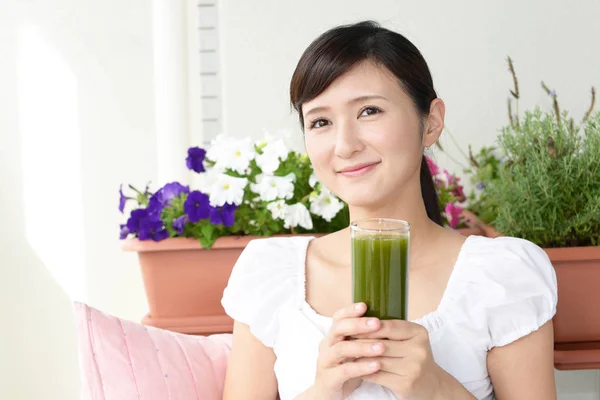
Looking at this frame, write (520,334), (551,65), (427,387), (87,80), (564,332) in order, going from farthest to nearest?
1. (87,80)
2. (551,65)
3. (564,332)
4. (520,334)
5. (427,387)

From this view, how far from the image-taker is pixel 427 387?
1468mm

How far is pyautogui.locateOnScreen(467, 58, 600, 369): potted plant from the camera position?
6.48 ft

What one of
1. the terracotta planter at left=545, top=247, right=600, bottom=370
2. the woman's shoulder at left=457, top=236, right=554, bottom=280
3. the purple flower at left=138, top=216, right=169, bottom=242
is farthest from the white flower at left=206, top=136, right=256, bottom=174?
the terracotta planter at left=545, top=247, right=600, bottom=370

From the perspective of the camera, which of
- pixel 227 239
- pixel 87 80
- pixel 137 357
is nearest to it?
pixel 137 357

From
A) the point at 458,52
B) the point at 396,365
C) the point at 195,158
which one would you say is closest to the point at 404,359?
the point at 396,365

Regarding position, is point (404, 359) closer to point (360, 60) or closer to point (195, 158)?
point (360, 60)

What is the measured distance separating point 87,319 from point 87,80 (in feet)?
4.81

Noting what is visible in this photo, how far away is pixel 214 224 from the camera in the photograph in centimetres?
Answer: 218

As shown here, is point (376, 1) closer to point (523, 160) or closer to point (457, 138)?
point (457, 138)

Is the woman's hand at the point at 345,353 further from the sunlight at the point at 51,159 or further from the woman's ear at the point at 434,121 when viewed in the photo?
the sunlight at the point at 51,159

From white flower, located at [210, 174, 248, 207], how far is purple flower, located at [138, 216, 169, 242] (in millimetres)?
159

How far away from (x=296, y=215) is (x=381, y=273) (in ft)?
3.12

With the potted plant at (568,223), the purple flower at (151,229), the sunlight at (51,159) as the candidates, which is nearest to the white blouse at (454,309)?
the potted plant at (568,223)

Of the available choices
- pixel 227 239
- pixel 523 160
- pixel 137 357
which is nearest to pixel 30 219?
pixel 227 239
